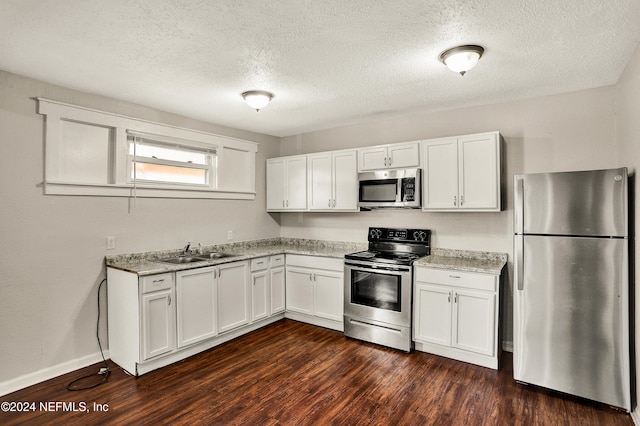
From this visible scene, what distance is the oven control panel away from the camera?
157 inches

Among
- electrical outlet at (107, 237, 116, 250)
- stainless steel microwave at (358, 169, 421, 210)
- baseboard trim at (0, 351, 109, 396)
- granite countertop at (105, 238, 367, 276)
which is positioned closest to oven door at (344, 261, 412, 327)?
granite countertop at (105, 238, 367, 276)

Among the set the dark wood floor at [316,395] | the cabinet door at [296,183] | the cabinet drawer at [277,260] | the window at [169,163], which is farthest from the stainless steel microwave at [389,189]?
the window at [169,163]

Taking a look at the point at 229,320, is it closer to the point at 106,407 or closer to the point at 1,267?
the point at 106,407

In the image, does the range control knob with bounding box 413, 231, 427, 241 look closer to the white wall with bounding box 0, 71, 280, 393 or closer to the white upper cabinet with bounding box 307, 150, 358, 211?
the white upper cabinet with bounding box 307, 150, 358, 211

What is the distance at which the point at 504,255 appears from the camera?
353 cm

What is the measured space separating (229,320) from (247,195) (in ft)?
5.75

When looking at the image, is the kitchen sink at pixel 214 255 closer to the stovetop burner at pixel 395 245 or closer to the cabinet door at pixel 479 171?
the stovetop burner at pixel 395 245

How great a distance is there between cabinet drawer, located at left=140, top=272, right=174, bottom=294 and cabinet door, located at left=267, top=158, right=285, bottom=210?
2062 mm

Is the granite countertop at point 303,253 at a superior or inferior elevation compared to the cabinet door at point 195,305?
superior

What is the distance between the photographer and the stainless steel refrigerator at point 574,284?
2.42 m

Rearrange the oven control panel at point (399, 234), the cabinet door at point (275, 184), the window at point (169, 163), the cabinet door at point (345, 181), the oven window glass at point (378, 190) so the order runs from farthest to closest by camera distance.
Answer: the cabinet door at point (275, 184), the cabinet door at point (345, 181), the oven control panel at point (399, 234), the oven window glass at point (378, 190), the window at point (169, 163)

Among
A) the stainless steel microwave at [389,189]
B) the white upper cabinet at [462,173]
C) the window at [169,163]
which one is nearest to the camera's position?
the white upper cabinet at [462,173]

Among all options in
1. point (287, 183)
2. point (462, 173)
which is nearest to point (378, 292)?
point (462, 173)

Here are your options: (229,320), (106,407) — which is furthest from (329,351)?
(106,407)
